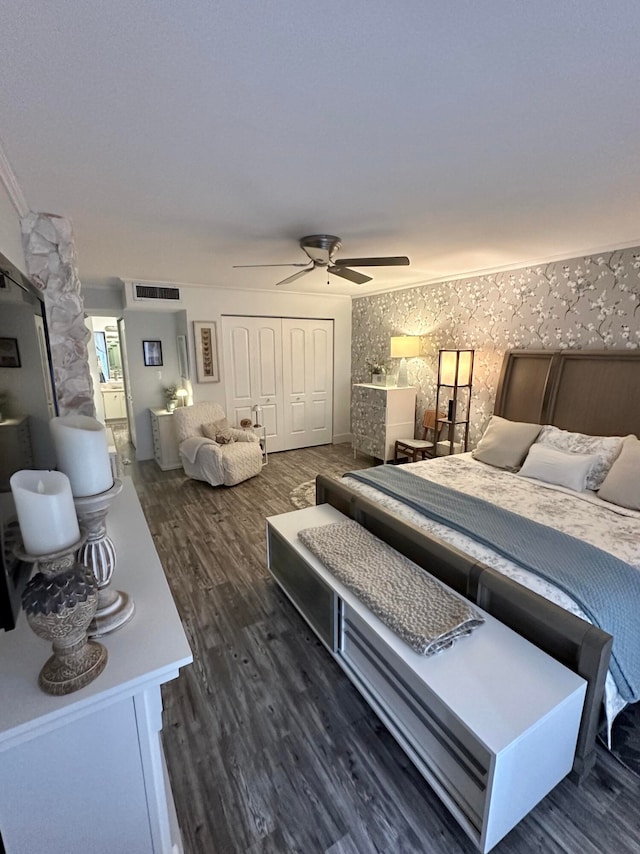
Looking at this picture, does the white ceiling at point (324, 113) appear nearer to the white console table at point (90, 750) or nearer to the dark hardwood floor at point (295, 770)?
the white console table at point (90, 750)

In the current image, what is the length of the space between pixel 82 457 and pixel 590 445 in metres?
3.35

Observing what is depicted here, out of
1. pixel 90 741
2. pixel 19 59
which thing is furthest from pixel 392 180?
pixel 90 741

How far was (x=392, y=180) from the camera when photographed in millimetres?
1883

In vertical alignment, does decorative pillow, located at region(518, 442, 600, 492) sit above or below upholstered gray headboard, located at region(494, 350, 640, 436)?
below

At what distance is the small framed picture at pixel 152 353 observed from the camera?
5.18m

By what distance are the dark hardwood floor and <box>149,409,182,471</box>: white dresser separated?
9.37 feet

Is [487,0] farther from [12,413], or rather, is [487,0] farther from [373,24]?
[12,413]

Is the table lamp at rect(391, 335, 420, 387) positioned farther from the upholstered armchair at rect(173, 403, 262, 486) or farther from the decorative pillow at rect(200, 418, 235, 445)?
the decorative pillow at rect(200, 418, 235, 445)

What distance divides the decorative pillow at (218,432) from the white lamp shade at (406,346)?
2331 millimetres

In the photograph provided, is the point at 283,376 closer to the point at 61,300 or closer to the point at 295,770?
the point at 61,300

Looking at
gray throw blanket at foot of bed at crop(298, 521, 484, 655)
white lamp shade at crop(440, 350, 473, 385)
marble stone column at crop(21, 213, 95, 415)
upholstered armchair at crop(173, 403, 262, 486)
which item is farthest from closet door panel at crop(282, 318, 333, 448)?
gray throw blanket at foot of bed at crop(298, 521, 484, 655)

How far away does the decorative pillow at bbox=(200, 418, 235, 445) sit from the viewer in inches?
187

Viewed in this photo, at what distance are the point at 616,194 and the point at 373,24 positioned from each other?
5.93 feet

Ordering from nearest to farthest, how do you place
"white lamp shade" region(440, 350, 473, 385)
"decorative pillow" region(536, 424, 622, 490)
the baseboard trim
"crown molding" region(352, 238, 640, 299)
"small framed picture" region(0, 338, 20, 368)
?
"small framed picture" region(0, 338, 20, 368) → "decorative pillow" region(536, 424, 622, 490) → "crown molding" region(352, 238, 640, 299) → "white lamp shade" region(440, 350, 473, 385) → the baseboard trim
